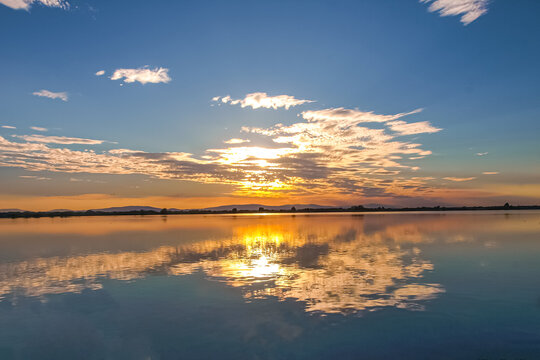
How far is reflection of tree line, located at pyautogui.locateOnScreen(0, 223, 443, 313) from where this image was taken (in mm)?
17750

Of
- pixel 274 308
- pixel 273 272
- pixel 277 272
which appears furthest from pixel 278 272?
pixel 274 308

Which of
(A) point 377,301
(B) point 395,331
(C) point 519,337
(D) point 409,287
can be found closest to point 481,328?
(C) point 519,337

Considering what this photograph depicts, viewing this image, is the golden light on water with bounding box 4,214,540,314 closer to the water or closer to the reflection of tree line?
the reflection of tree line

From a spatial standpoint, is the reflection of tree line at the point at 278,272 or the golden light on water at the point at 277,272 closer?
the golden light on water at the point at 277,272

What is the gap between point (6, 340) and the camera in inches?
504

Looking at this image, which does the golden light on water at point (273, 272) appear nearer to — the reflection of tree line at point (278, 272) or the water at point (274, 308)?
the reflection of tree line at point (278, 272)

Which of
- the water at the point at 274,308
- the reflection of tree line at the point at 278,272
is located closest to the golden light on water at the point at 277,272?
the reflection of tree line at the point at 278,272

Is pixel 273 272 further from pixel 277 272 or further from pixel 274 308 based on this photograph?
pixel 274 308

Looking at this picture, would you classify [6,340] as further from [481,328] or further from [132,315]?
[481,328]

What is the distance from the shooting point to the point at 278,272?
23.9m

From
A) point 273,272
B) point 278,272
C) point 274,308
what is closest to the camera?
point 274,308

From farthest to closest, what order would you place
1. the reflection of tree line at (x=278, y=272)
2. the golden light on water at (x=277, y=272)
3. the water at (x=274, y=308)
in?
1. the reflection of tree line at (x=278, y=272)
2. the golden light on water at (x=277, y=272)
3. the water at (x=274, y=308)

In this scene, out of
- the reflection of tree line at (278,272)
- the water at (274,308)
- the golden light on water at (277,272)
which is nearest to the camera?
the water at (274,308)

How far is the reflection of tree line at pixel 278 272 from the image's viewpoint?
699 inches
